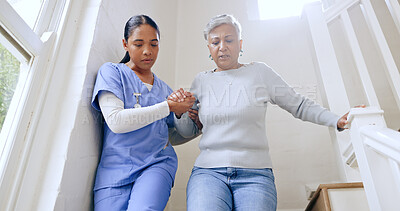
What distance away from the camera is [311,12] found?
1.57 metres

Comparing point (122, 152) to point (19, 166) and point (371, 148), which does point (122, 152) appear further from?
point (371, 148)

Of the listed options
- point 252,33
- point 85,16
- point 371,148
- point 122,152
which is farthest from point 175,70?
point 371,148

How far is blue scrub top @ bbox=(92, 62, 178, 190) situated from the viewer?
113 cm

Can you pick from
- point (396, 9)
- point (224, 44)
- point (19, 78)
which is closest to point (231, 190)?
point (224, 44)

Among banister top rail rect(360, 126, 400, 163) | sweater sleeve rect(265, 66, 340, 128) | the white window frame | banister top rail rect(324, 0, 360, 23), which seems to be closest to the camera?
banister top rail rect(360, 126, 400, 163)

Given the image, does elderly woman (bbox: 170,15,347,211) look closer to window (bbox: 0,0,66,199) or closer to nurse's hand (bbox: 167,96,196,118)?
nurse's hand (bbox: 167,96,196,118)

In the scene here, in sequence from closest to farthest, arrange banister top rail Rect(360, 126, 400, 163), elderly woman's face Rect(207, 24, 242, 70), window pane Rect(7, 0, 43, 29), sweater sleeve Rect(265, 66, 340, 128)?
1. banister top rail Rect(360, 126, 400, 163)
2. window pane Rect(7, 0, 43, 29)
3. sweater sleeve Rect(265, 66, 340, 128)
4. elderly woman's face Rect(207, 24, 242, 70)

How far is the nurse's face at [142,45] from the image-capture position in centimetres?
130

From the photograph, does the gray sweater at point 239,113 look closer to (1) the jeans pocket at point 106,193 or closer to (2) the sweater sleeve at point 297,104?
(2) the sweater sleeve at point 297,104

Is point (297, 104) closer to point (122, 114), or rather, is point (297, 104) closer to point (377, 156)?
point (377, 156)

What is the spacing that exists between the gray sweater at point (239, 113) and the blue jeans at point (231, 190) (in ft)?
0.11

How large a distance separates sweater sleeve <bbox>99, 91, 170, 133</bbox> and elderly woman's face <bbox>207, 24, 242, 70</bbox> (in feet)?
1.26

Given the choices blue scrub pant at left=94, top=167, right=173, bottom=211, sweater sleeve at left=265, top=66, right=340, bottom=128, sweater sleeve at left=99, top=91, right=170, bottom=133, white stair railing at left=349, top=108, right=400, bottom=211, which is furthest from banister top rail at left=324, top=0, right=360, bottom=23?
blue scrub pant at left=94, top=167, right=173, bottom=211

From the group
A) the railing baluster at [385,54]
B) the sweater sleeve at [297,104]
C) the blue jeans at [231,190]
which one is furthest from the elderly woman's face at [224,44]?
the railing baluster at [385,54]
